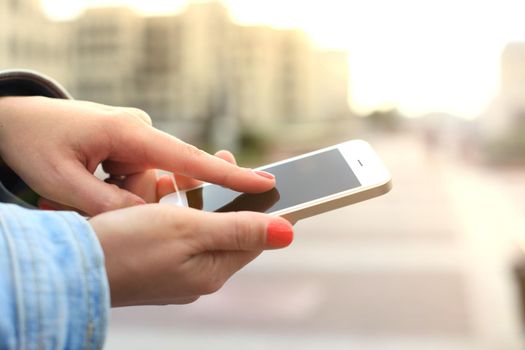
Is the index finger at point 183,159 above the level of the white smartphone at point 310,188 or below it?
above

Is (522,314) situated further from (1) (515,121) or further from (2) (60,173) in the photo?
(1) (515,121)

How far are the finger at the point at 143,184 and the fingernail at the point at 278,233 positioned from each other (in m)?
0.28

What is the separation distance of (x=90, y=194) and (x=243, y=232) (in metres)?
0.21

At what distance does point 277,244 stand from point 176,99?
3030cm

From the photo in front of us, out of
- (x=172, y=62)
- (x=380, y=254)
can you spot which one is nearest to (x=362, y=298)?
(x=380, y=254)

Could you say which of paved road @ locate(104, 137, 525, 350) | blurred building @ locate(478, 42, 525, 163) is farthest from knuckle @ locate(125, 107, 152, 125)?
blurred building @ locate(478, 42, 525, 163)

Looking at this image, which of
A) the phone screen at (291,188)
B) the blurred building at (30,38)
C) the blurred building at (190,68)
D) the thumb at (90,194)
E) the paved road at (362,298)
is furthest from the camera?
the blurred building at (190,68)

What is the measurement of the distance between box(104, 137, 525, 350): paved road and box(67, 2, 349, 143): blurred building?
13884mm

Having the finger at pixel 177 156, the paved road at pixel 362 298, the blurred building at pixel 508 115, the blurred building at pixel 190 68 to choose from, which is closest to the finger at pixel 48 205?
the finger at pixel 177 156

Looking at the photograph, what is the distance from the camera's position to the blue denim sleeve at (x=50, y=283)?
1.53 feet

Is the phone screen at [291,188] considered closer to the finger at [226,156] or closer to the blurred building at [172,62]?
the finger at [226,156]

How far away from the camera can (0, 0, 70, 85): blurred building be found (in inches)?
623

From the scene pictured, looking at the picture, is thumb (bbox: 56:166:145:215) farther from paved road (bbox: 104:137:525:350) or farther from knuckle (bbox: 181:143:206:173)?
paved road (bbox: 104:137:525:350)

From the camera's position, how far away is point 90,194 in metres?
0.78
